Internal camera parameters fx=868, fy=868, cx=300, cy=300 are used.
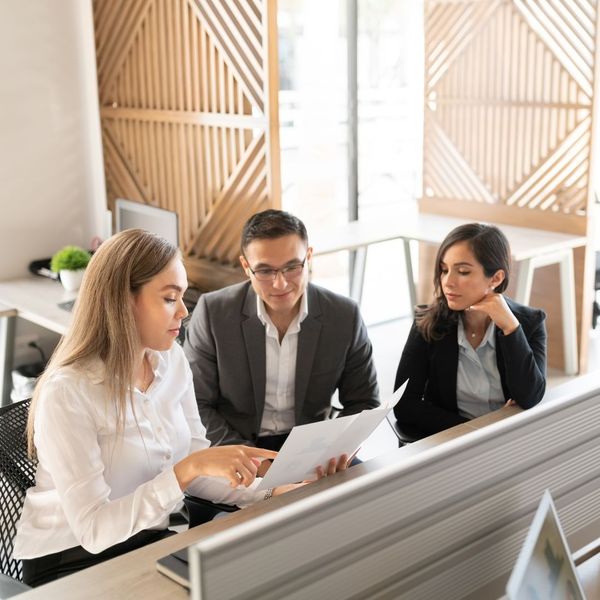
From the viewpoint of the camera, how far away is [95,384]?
1.77 metres

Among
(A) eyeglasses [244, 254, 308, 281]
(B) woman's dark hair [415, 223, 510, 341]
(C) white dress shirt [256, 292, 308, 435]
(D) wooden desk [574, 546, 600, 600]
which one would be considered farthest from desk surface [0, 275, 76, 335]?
(D) wooden desk [574, 546, 600, 600]

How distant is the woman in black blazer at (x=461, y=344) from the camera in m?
2.44

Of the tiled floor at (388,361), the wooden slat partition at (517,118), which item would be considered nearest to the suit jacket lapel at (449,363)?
the tiled floor at (388,361)

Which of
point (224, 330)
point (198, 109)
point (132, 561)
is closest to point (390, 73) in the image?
point (198, 109)

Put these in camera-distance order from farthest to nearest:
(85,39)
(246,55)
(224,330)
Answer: (85,39)
(246,55)
(224,330)

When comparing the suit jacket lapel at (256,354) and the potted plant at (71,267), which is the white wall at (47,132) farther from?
the suit jacket lapel at (256,354)

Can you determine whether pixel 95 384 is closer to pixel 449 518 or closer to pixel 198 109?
pixel 449 518

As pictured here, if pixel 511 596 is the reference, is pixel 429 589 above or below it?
below

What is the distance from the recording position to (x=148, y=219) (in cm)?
377

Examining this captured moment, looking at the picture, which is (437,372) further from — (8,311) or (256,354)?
(8,311)

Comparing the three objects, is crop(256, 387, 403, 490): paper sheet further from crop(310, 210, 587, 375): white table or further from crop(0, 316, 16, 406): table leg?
crop(310, 210, 587, 375): white table

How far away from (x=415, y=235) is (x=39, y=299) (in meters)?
2.08

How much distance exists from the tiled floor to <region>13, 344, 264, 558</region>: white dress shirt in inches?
74.1

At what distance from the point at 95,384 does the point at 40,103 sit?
2779 mm
